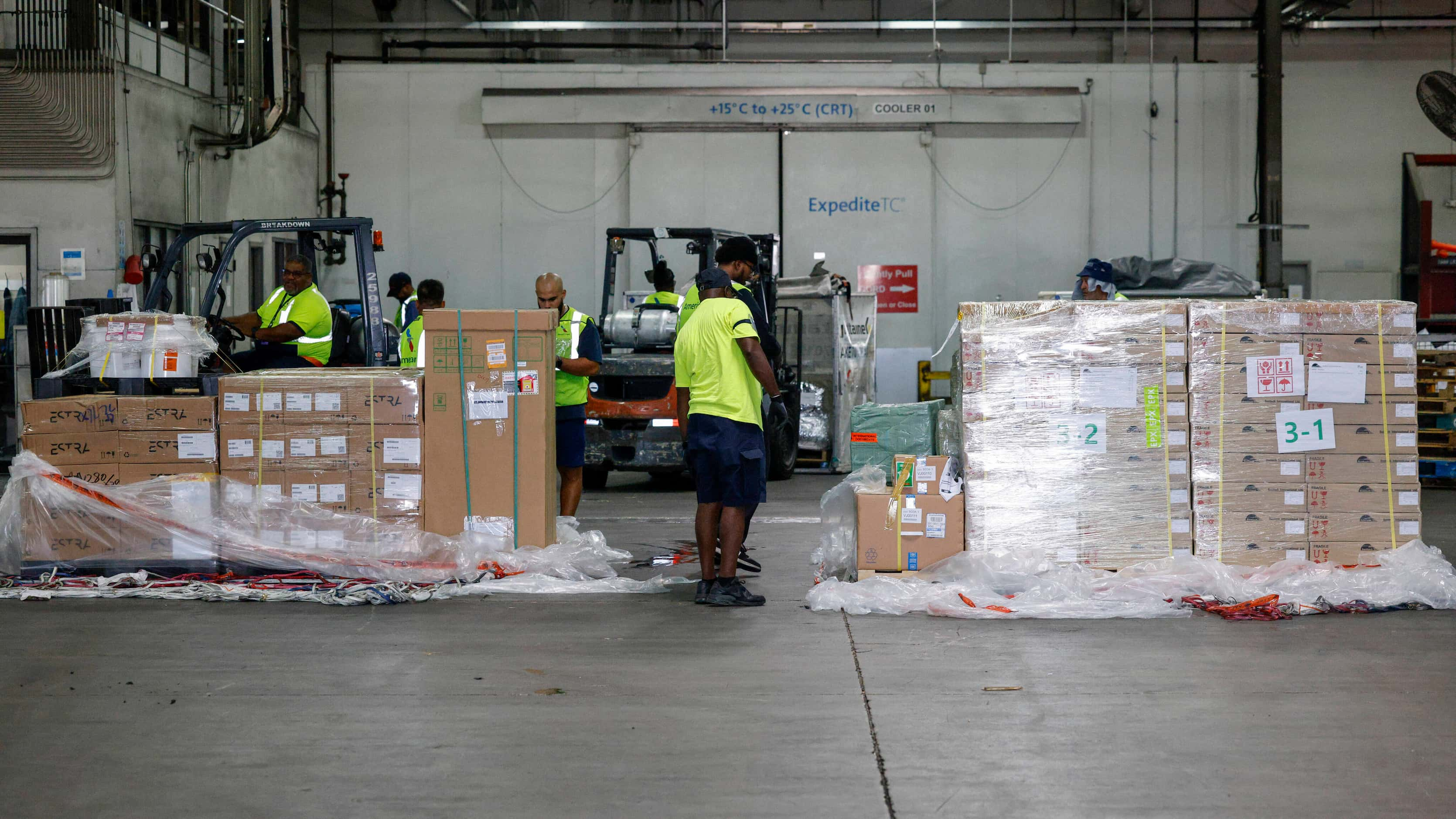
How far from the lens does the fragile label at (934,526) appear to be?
683cm

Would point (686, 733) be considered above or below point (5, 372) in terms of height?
below

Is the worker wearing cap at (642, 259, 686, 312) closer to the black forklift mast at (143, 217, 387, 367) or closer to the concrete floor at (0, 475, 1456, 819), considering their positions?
the black forklift mast at (143, 217, 387, 367)

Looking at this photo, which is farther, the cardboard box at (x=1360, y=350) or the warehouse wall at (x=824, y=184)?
the warehouse wall at (x=824, y=184)

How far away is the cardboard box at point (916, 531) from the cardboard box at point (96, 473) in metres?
3.97

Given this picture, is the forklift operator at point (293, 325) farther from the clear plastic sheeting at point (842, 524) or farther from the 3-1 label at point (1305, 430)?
the 3-1 label at point (1305, 430)

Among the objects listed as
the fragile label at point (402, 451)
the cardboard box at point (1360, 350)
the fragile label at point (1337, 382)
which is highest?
the cardboard box at point (1360, 350)

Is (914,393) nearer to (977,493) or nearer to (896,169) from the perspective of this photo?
(896,169)

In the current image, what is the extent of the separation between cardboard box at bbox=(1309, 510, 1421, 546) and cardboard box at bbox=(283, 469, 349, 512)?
5063 millimetres

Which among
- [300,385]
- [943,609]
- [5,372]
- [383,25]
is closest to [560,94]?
[383,25]

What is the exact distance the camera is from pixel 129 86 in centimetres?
1303

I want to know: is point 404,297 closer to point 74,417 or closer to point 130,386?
point 130,386

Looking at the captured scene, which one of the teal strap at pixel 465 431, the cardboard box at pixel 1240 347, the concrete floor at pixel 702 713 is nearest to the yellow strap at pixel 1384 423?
the cardboard box at pixel 1240 347

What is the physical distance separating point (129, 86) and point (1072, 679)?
453 inches

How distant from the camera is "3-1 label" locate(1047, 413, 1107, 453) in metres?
6.84
